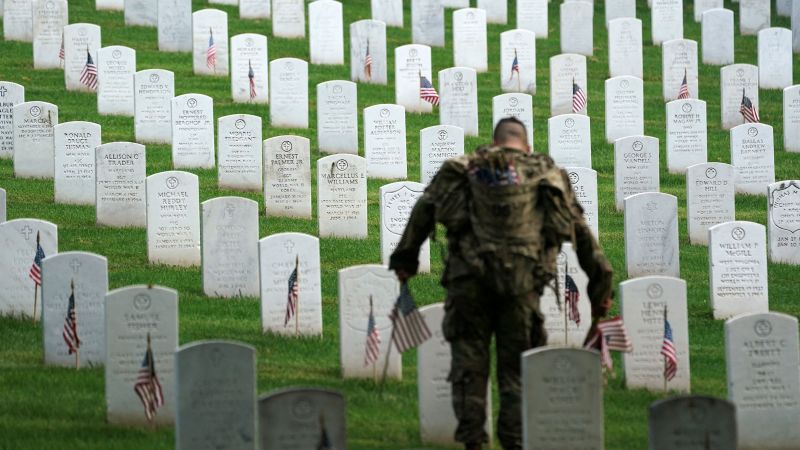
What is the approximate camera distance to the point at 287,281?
12.8m

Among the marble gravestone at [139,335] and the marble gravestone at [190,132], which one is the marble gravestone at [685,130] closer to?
the marble gravestone at [190,132]

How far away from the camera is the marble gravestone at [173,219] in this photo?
15148 millimetres

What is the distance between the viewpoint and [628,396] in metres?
11.6

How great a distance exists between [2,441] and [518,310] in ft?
10.9

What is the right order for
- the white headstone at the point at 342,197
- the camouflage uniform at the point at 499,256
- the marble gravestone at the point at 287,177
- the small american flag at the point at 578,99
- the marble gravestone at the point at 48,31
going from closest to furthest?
the camouflage uniform at the point at 499,256
the white headstone at the point at 342,197
the marble gravestone at the point at 287,177
the small american flag at the point at 578,99
the marble gravestone at the point at 48,31

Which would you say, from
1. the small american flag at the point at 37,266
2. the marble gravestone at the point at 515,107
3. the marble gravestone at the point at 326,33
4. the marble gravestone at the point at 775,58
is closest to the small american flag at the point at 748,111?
the marble gravestone at the point at 775,58

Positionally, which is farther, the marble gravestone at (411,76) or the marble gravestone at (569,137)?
the marble gravestone at (411,76)

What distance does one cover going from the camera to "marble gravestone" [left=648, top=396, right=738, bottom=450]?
8.66m

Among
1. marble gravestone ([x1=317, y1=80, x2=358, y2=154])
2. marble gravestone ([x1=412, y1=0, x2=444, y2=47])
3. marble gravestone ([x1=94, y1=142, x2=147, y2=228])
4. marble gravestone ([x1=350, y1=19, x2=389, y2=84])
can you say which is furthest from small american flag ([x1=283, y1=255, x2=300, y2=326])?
marble gravestone ([x1=412, y1=0, x2=444, y2=47])

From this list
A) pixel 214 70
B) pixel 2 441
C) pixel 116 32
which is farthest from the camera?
pixel 116 32

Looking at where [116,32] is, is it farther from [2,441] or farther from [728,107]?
[2,441]

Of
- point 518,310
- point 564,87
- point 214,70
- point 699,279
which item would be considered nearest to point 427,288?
point 699,279

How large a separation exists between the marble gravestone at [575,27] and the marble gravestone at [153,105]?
27.9 ft

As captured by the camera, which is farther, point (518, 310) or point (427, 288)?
point (427, 288)
